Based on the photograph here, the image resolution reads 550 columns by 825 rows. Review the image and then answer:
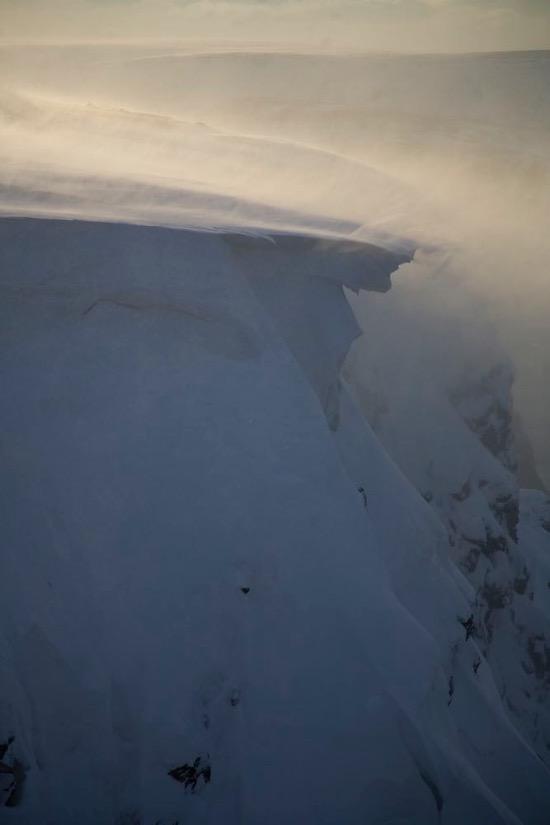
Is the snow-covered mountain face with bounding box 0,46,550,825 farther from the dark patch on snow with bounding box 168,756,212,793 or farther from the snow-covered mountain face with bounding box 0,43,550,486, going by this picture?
the snow-covered mountain face with bounding box 0,43,550,486

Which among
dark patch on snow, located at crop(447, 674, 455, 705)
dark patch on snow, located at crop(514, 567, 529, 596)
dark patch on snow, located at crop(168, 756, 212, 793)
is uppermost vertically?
dark patch on snow, located at crop(168, 756, 212, 793)

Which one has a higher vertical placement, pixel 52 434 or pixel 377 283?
pixel 377 283

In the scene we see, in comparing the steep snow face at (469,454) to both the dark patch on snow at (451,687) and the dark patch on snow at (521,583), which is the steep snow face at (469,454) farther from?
the dark patch on snow at (451,687)

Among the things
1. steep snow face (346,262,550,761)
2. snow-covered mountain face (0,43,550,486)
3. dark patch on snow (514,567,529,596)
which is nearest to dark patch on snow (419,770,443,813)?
steep snow face (346,262,550,761)

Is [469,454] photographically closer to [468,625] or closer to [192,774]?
[468,625]

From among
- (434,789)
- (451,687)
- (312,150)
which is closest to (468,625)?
(451,687)

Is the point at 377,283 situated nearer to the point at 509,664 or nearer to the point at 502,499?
the point at 502,499

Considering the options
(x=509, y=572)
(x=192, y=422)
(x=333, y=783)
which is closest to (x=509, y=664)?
(x=509, y=572)
